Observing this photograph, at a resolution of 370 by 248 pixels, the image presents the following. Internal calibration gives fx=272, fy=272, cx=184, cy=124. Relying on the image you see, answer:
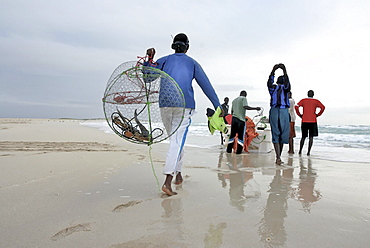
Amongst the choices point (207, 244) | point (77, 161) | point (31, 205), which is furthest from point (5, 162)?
point (207, 244)

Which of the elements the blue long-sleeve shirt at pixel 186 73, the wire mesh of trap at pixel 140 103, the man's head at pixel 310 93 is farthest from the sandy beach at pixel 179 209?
the man's head at pixel 310 93

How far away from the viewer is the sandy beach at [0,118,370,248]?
1.87 m

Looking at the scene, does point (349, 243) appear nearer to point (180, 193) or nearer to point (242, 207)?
point (242, 207)

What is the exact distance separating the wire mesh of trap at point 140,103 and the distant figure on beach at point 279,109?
3231 mm

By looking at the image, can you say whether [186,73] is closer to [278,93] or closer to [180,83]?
[180,83]

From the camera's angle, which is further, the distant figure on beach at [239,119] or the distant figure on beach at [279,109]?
the distant figure on beach at [239,119]

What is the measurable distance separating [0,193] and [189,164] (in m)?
3.07

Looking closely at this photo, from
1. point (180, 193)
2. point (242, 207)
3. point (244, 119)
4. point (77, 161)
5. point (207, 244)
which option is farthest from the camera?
point (244, 119)

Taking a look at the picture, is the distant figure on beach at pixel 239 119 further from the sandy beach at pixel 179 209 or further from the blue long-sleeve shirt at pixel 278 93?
the sandy beach at pixel 179 209

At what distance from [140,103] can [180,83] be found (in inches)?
21.4

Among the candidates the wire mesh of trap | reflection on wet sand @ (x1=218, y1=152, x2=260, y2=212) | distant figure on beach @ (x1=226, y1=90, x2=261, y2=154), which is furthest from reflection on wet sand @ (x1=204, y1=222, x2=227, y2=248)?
distant figure on beach @ (x1=226, y1=90, x2=261, y2=154)

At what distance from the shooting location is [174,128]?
326cm

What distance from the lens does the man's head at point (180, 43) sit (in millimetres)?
3369

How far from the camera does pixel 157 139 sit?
328cm
